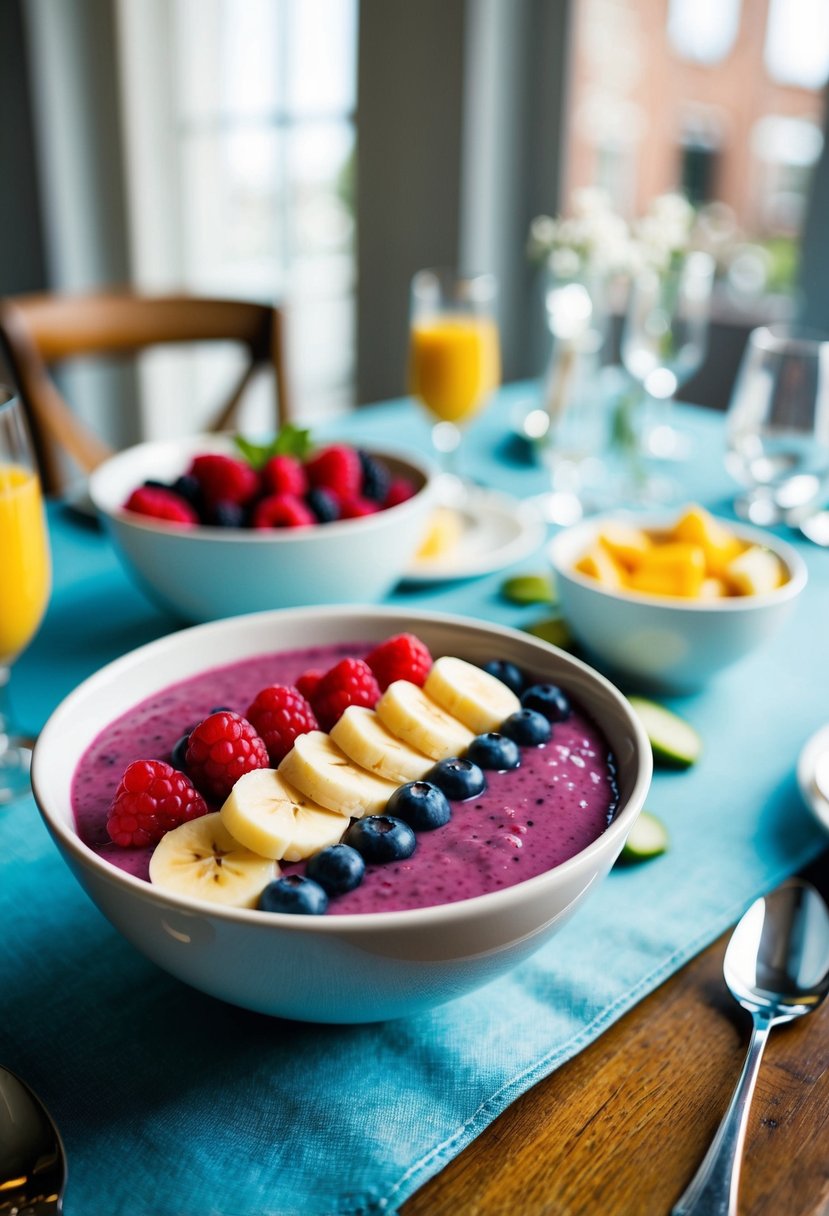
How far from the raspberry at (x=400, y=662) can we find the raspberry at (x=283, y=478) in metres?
0.36

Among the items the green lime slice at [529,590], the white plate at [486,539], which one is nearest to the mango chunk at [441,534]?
the white plate at [486,539]

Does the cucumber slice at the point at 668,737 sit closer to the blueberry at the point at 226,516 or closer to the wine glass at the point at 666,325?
the blueberry at the point at 226,516

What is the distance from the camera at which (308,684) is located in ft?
2.42

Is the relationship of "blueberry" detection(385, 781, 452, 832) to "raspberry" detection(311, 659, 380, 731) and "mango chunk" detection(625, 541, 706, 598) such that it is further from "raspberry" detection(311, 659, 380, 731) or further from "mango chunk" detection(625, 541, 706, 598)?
"mango chunk" detection(625, 541, 706, 598)

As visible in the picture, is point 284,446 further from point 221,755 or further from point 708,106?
point 708,106

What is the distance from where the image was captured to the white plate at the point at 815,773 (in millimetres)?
759

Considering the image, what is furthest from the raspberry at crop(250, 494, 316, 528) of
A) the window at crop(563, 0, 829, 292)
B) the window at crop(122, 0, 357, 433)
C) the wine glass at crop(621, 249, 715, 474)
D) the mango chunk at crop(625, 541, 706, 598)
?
the window at crop(122, 0, 357, 433)

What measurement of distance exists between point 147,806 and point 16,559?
339mm

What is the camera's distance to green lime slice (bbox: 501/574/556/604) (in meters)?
1.13

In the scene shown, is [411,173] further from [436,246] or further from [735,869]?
[735,869]

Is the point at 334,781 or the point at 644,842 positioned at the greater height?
the point at 334,781

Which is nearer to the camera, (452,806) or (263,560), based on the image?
(452,806)

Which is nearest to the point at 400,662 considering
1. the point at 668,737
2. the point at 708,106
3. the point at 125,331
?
the point at 668,737

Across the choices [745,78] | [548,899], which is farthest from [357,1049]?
[745,78]
